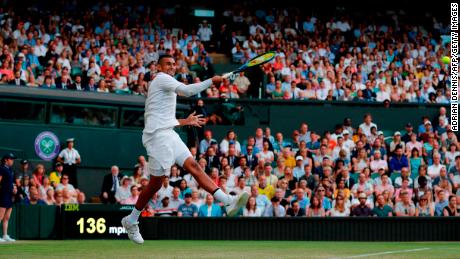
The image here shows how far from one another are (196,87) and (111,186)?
37.2 ft

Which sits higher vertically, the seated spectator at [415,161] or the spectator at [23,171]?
the seated spectator at [415,161]

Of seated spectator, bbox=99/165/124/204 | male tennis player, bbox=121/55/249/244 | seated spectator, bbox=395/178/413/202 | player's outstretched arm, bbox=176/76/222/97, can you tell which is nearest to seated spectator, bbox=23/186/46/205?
seated spectator, bbox=99/165/124/204

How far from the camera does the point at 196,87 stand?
11.5 metres

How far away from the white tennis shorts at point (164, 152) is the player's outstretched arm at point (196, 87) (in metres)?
Result: 0.63

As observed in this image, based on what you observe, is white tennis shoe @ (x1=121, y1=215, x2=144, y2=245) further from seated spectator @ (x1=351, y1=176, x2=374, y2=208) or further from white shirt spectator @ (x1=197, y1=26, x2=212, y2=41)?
white shirt spectator @ (x1=197, y1=26, x2=212, y2=41)

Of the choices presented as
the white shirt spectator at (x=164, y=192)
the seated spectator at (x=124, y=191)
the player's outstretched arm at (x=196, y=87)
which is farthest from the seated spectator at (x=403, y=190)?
the player's outstretched arm at (x=196, y=87)

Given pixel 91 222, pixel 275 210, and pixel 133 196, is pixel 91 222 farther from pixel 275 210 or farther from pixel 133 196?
pixel 275 210

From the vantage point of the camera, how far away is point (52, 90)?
24.2 metres

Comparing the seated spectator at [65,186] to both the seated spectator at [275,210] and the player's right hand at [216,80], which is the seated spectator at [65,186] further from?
the player's right hand at [216,80]

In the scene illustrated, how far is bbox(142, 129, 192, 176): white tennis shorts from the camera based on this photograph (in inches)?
479

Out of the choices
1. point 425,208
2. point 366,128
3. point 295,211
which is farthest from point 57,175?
point 366,128

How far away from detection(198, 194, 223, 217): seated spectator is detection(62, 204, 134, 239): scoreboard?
162 cm

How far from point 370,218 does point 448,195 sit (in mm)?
2631

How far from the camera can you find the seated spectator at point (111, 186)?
72.7 feet
